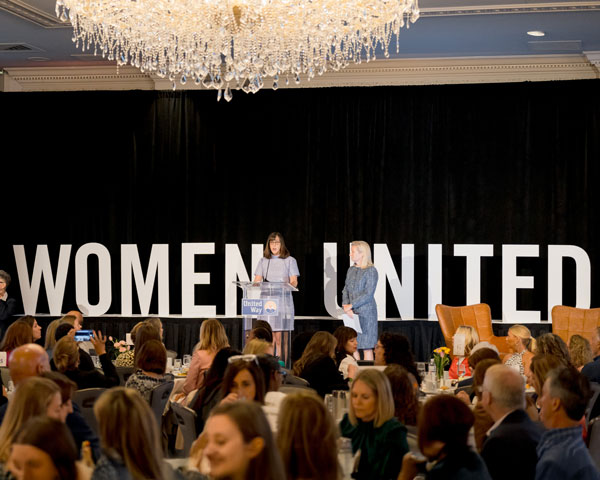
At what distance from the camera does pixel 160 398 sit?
18.9ft

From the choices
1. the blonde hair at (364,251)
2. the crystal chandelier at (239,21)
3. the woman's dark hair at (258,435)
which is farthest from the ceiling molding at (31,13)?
the woman's dark hair at (258,435)

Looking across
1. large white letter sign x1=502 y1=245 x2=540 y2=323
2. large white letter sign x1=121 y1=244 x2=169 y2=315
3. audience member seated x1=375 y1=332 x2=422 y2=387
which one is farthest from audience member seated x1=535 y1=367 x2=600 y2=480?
large white letter sign x1=121 y1=244 x2=169 y2=315

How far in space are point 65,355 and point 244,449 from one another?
12.0 feet

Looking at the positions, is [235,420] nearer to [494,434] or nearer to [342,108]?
[494,434]

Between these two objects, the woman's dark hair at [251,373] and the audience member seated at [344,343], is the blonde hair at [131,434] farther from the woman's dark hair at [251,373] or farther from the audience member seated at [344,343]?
the audience member seated at [344,343]

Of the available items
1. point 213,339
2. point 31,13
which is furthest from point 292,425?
point 31,13

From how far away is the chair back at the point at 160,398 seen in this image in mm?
5707

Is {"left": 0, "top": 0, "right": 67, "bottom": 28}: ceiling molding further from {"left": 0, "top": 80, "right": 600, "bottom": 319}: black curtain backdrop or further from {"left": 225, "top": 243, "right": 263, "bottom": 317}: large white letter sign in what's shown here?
{"left": 225, "top": 243, "right": 263, "bottom": 317}: large white letter sign

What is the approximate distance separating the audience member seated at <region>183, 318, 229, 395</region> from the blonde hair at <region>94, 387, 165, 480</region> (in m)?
3.31

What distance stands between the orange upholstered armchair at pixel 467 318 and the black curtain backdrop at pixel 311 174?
860 mm

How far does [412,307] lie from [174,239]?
3480 millimetres

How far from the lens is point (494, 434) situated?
3953 millimetres

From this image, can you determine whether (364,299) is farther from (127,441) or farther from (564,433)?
(127,441)

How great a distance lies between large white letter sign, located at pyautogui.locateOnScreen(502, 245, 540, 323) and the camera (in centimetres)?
1179
